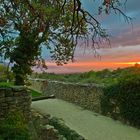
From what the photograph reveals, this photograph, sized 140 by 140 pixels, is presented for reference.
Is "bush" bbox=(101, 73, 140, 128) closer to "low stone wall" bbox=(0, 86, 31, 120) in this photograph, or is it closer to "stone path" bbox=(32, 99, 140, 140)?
"stone path" bbox=(32, 99, 140, 140)

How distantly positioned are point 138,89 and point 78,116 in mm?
4282

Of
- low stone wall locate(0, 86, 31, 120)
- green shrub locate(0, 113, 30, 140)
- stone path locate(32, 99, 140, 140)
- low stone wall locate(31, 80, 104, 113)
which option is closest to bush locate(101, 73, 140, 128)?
stone path locate(32, 99, 140, 140)

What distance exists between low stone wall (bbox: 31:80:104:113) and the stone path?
1.78 feet

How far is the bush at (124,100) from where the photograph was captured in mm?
19156

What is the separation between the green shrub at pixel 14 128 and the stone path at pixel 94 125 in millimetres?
2465

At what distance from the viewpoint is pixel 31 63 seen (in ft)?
90.3

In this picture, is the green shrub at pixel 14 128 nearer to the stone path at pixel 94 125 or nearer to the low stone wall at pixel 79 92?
the stone path at pixel 94 125

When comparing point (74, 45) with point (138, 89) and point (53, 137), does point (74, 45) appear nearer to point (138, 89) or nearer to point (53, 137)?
point (53, 137)

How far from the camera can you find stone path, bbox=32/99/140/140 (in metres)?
16.5

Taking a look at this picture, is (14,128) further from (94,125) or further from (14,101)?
(94,125)

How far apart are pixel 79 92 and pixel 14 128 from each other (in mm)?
13911

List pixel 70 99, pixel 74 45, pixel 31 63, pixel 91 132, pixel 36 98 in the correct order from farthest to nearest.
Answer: pixel 36 98 → pixel 70 99 → pixel 31 63 → pixel 91 132 → pixel 74 45

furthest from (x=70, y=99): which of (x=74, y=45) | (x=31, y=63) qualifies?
(x=74, y=45)

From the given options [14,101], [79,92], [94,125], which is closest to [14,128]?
[14,101]
